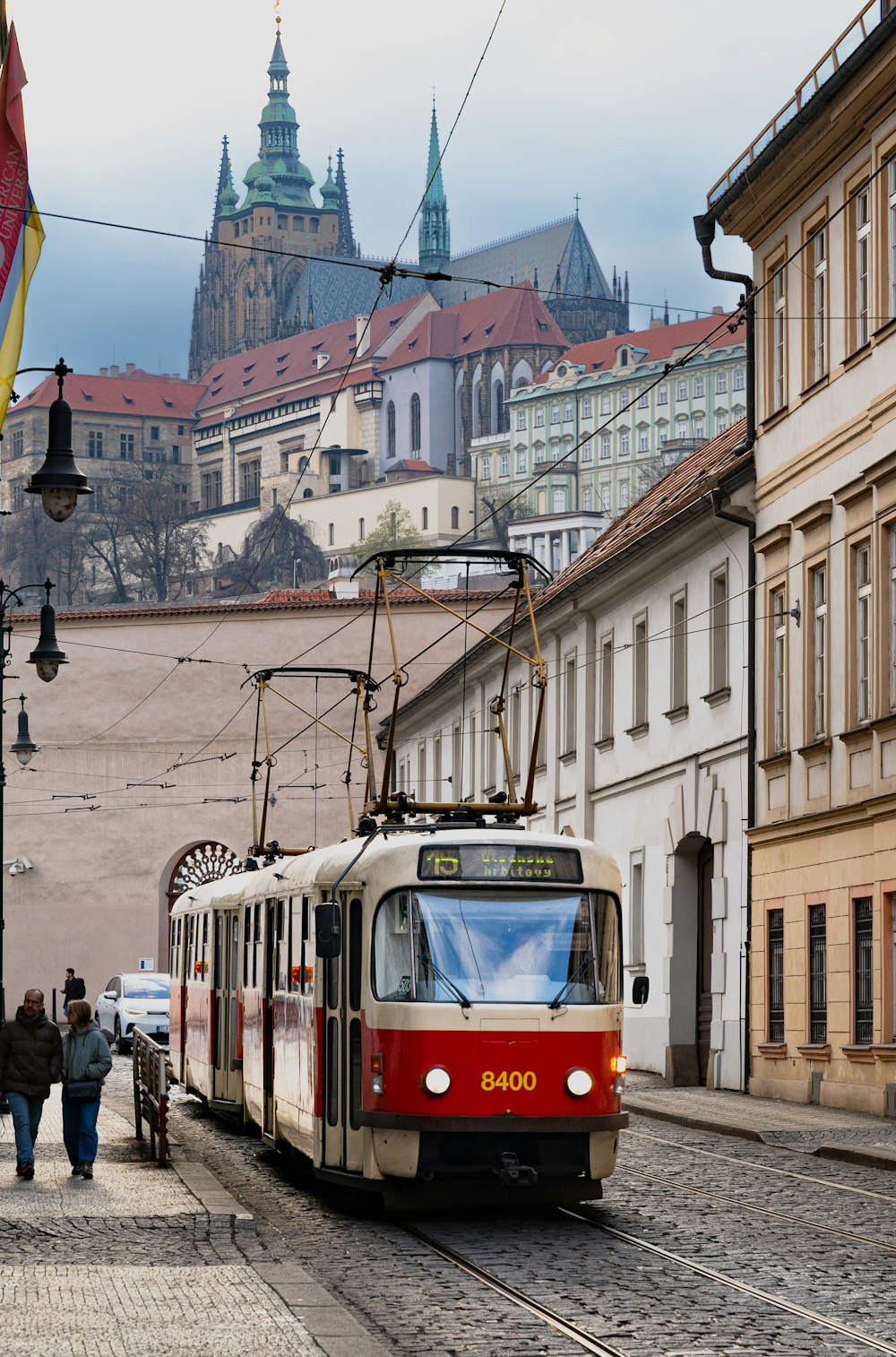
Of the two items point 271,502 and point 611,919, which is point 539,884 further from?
point 271,502

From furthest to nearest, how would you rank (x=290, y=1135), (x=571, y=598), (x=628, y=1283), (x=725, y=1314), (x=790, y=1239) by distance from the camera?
(x=571, y=598)
(x=290, y=1135)
(x=790, y=1239)
(x=628, y=1283)
(x=725, y=1314)

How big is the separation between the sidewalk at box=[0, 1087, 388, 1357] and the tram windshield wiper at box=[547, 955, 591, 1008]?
226cm

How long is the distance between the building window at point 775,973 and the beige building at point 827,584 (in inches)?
1.3

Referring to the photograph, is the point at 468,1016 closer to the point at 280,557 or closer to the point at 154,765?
the point at 154,765

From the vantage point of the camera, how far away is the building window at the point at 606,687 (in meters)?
36.2

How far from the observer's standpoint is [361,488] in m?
171

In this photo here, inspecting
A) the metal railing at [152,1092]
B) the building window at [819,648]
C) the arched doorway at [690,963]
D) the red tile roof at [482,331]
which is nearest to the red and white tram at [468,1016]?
the metal railing at [152,1092]

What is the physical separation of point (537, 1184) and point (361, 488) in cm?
15785

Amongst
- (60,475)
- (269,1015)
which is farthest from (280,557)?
(60,475)

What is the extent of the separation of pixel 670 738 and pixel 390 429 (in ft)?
514

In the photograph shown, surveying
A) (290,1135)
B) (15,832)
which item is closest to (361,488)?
(15,832)

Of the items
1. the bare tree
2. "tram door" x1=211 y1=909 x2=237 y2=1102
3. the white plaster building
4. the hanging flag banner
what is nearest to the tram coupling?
the hanging flag banner

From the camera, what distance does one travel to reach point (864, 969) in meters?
24.5

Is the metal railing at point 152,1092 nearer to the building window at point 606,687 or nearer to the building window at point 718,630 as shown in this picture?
the building window at point 718,630
